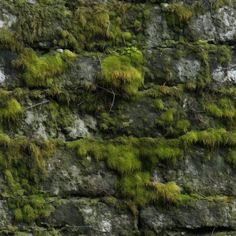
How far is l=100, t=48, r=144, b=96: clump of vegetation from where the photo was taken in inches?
132

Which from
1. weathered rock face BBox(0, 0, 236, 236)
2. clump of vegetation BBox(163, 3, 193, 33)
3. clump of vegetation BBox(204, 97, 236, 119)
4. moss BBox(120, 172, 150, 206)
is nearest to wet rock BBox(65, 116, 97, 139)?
weathered rock face BBox(0, 0, 236, 236)

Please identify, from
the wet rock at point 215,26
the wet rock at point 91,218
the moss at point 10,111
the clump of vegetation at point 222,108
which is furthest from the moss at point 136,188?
the wet rock at point 215,26

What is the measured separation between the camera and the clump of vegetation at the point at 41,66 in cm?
330

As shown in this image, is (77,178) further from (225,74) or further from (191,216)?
(225,74)

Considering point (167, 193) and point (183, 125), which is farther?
point (183, 125)

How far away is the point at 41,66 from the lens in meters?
3.32

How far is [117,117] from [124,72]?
0.91ft

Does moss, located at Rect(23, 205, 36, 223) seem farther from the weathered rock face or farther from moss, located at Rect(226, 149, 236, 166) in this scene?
moss, located at Rect(226, 149, 236, 166)

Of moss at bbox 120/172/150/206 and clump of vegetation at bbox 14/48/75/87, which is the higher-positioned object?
clump of vegetation at bbox 14/48/75/87

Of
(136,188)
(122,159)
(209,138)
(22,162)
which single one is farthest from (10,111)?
(209,138)

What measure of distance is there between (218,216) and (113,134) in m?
0.77

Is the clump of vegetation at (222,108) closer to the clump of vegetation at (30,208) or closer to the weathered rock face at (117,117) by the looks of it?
the weathered rock face at (117,117)

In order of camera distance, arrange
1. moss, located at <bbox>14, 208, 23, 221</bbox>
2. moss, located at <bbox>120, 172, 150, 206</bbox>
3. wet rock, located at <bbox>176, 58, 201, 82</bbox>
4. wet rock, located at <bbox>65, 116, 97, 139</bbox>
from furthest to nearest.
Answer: wet rock, located at <bbox>176, 58, 201, 82</bbox> < wet rock, located at <bbox>65, 116, 97, 139</bbox> < moss, located at <bbox>120, 172, 150, 206</bbox> < moss, located at <bbox>14, 208, 23, 221</bbox>

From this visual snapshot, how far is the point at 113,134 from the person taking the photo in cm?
330
